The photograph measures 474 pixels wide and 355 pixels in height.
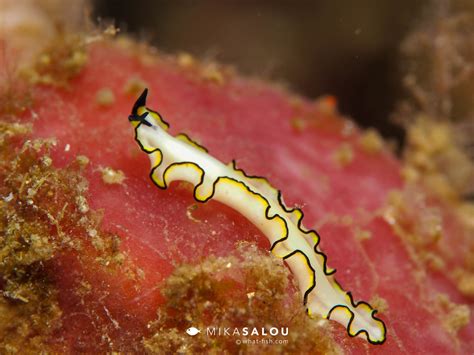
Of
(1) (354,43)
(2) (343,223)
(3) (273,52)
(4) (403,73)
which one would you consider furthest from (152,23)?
(2) (343,223)

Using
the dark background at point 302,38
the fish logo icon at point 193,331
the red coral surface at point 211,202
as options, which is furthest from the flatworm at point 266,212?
the dark background at point 302,38

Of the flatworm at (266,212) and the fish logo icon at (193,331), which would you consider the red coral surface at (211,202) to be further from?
the fish logo icon at (193,331)

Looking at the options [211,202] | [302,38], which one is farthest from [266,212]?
[302,38]

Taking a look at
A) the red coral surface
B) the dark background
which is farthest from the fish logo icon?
the dark background

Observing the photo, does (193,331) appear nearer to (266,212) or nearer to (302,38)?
(266,212)

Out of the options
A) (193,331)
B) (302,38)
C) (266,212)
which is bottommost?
(193,331)

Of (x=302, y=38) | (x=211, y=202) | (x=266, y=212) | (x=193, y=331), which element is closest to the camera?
(x=193, y=331)
